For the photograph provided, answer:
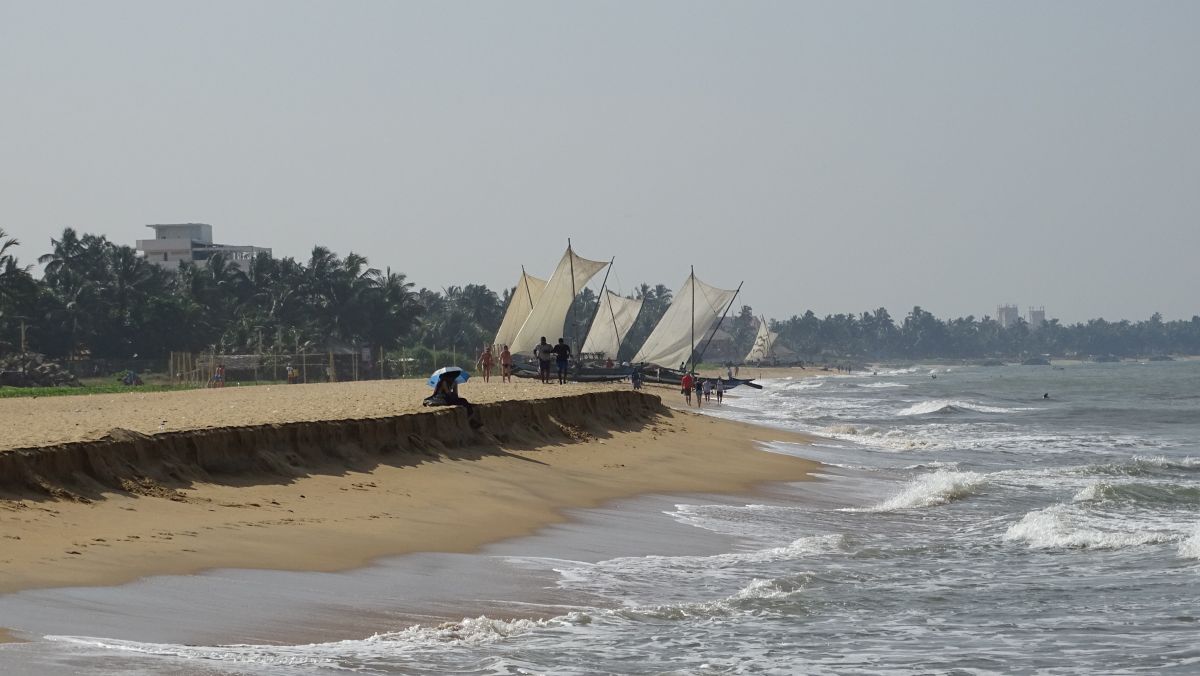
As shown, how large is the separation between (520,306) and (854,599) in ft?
217

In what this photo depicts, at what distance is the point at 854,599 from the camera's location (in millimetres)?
12961

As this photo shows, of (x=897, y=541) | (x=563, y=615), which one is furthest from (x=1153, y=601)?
(x=563, y=615)

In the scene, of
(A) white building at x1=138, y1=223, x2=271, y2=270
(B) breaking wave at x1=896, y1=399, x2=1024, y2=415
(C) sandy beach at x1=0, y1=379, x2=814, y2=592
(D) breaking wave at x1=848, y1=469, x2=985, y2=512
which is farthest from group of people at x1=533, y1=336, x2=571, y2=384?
(A) white building at x1=138, y1=223, x2=271, y2=270

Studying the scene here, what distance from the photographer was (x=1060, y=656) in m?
10.7

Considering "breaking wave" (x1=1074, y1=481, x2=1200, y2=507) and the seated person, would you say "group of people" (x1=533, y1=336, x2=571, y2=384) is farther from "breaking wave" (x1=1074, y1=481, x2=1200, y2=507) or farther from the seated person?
"breaking wave" (x1=1074, y1=481, x2=1200, y2=507)

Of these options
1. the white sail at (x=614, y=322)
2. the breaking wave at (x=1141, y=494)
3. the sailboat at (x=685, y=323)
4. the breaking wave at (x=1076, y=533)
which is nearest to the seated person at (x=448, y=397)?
the breaking wave at (x=1076, y=533)

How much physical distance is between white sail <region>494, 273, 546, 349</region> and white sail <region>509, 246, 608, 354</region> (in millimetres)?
2643

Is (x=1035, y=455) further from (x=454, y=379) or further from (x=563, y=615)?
(x=563, y=615)

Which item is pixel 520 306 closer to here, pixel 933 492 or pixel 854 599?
pixel 933 492

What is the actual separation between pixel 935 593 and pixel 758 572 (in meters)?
1.84

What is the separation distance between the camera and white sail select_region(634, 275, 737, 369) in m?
87.3

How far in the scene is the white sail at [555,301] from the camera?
7288cm

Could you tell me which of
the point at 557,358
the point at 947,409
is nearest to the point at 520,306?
the point at 947,409

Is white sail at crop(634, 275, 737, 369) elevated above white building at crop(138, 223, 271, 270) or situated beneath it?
situated beneath
